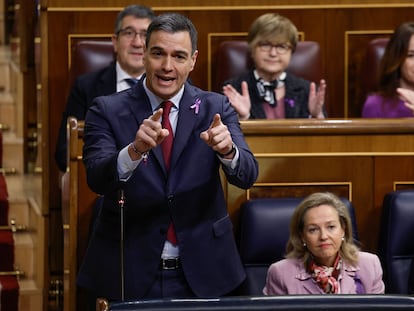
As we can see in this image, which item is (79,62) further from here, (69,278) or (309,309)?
(309,309)

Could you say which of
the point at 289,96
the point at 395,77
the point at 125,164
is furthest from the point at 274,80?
the point at 125,164

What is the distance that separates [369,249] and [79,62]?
33.8 inches

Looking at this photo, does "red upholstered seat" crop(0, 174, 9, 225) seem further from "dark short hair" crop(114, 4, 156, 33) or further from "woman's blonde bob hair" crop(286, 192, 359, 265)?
"woman's blonde bob hair" crop(286, 192, 359, 265)

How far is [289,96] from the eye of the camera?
97.2 inches

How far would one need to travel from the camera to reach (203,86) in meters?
2.70

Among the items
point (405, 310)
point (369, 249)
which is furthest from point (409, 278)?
point (405, 310)

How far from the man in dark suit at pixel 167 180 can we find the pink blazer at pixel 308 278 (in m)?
0.24

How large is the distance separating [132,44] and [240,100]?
0.26 m

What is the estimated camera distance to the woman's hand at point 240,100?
7.70 ft

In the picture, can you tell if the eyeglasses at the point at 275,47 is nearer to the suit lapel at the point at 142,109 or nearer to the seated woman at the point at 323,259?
the seated woman at the point at 323,259

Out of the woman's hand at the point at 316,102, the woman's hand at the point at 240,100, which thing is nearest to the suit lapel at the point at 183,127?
the woman's hand at the point at 240,100

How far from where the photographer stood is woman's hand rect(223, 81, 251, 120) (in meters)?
2.35

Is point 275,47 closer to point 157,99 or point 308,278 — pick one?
point 308,278

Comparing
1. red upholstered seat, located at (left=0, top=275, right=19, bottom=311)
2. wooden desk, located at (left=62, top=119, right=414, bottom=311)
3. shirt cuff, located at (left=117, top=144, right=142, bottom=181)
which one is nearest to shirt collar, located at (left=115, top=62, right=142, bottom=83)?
wooden desk, located at (left=62, top=119, right=414, bottom=311)
